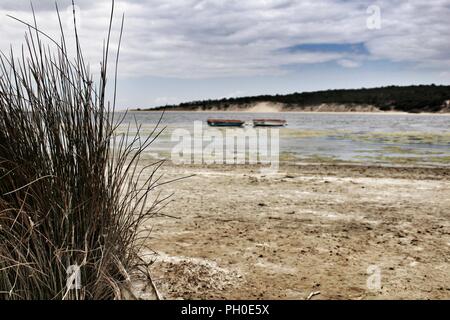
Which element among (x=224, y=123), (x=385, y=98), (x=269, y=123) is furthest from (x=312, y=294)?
(x=385, y=98)

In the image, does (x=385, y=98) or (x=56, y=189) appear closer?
(x=56, y=189)

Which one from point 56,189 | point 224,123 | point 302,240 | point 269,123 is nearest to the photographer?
point 56,189

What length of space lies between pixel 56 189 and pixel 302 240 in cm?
306

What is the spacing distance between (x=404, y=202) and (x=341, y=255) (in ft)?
10.5

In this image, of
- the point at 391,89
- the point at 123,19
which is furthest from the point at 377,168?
the point at 391,89

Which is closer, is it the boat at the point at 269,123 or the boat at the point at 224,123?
the boat at the point at 224,123

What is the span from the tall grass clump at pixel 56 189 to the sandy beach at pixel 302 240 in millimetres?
906

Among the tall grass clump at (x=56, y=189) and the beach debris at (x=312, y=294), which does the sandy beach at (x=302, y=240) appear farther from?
the tall grass clump at (x=56, y=189)

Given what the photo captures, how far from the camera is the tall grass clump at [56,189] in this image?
2.92 m

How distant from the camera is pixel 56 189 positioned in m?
3.00

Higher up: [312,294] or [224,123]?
[224,123]

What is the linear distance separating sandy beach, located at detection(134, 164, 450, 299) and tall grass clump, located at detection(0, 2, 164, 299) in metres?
0.91

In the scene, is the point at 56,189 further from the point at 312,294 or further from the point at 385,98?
the point at 385,98

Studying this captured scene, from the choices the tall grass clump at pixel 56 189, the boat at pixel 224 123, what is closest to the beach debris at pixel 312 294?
the tall grass clump at pixel 56 189
